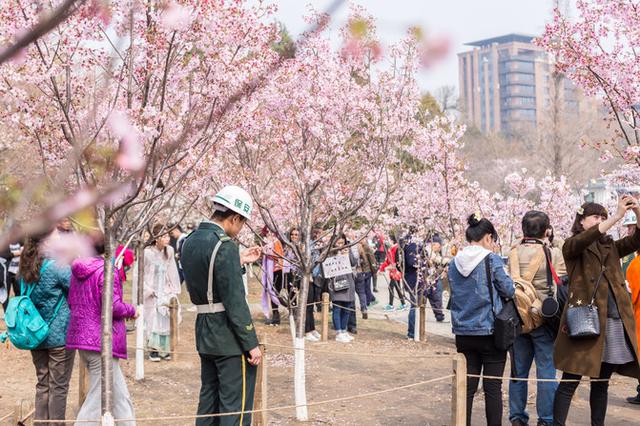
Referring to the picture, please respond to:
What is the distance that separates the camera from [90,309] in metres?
5.61

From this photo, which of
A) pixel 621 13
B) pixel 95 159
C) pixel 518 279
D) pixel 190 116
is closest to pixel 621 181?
pixel 621 13

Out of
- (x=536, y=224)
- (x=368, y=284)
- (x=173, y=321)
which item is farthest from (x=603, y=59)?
(x=368, y=284)

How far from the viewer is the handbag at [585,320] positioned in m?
5.25

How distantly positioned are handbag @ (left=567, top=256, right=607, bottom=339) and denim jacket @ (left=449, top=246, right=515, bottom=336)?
0.46 meters

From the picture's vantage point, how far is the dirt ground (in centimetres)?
717

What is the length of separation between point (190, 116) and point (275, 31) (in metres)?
2.28

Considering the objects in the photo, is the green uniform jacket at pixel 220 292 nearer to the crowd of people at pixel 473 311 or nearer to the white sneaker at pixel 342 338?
the crowd of people at pixel 473 311

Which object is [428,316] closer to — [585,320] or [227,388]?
[585,320]

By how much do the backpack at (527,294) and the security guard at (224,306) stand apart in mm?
2169

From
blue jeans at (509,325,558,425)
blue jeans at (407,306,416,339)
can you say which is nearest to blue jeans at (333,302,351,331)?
blue jeans at (407,306,416,339)

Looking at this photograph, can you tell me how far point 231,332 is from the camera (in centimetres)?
474

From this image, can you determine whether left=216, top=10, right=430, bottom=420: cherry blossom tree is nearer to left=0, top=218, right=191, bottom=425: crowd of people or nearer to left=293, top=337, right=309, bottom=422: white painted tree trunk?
left=293, top=337, right=309, bottom=422: white painted tree trunk

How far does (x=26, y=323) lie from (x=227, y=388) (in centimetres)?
181

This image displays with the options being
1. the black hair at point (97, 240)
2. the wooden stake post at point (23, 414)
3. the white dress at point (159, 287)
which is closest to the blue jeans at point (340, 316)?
the white dress at point (159, 287)
